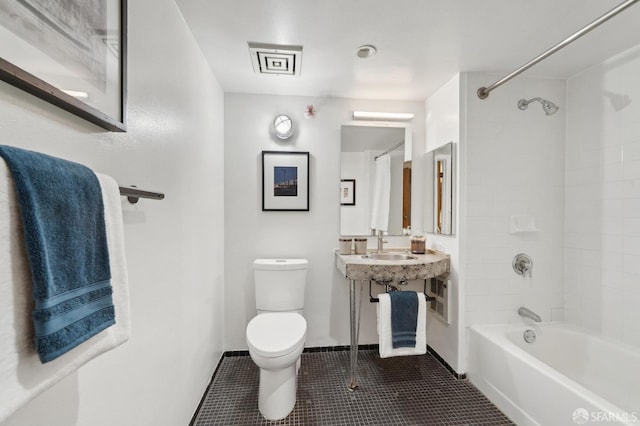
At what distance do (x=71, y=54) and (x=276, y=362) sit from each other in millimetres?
1549

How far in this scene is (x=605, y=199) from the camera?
73.8 inches

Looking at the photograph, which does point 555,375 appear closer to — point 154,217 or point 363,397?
point 363,397

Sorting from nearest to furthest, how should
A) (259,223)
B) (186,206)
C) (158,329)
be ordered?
1. (158,329)
2. (186,206)
3. (259,223)

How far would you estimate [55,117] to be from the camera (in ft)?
2.26

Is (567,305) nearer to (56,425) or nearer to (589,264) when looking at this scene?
(589,264)

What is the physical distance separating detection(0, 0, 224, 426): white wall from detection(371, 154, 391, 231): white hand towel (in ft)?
4.44

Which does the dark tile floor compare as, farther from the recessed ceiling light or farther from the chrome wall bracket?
the recessed ceiling light

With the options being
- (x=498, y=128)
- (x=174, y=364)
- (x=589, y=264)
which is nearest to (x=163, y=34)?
(x=174, y=364)

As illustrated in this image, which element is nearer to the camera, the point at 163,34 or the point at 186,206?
the point at 163,34

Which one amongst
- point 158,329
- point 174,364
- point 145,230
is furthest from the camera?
point 174,364

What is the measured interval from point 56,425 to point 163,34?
1.45 meters

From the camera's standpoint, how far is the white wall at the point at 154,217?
0.70 metres

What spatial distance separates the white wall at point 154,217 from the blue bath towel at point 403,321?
1271 millimetres

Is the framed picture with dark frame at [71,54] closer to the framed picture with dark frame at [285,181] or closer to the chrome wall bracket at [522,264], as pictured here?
the framed picture with dark frame at [285,181]
